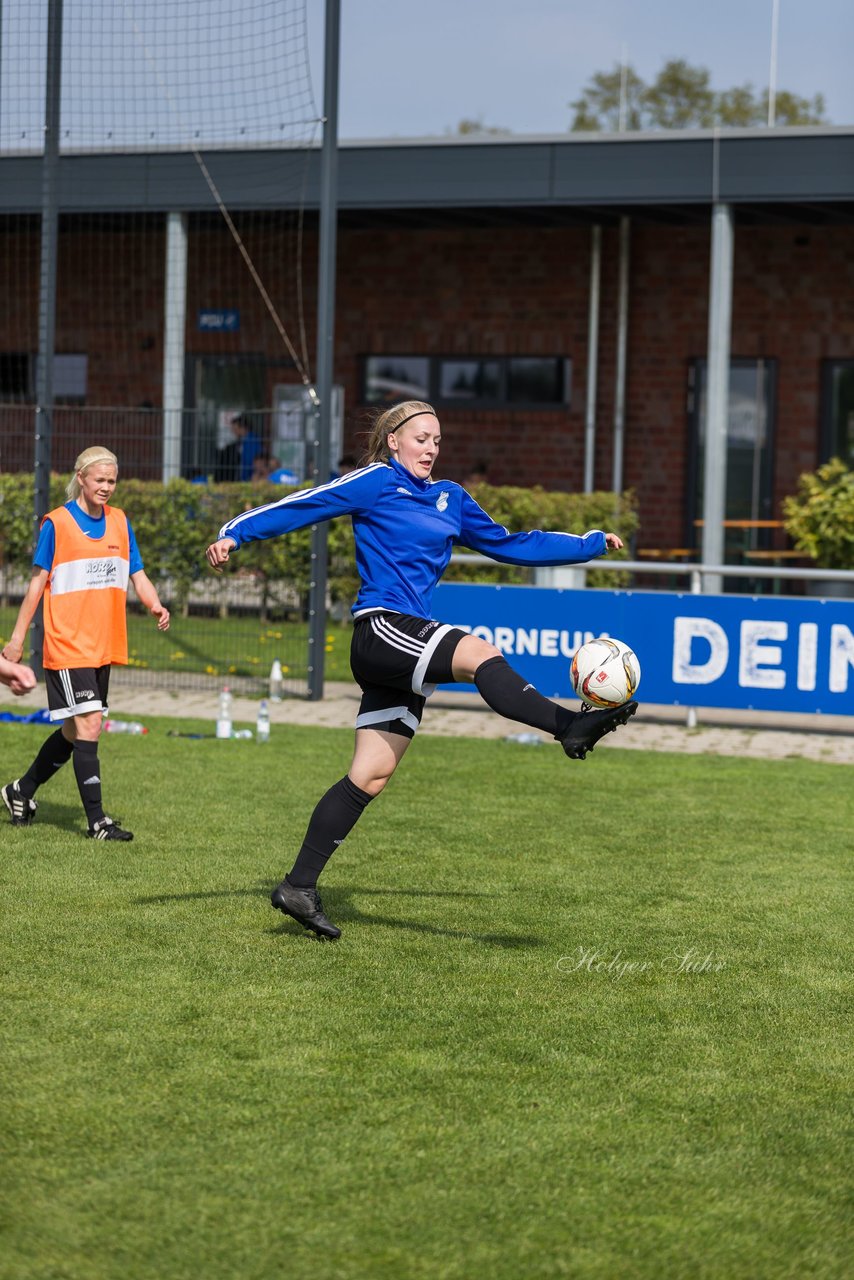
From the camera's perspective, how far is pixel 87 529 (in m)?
7.80

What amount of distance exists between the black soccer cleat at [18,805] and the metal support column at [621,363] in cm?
1365

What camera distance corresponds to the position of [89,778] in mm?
7656

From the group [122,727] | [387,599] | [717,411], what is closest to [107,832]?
[387,599]

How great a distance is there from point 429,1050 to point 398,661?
55.2 inches

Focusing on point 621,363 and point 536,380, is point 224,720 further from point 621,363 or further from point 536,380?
point 536,380

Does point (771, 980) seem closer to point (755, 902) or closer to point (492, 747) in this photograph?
point (755, 902)

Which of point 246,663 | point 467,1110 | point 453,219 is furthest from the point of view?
point 453,219

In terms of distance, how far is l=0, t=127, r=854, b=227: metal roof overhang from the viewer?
16266 mm

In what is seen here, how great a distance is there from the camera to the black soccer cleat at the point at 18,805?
795 centimetres

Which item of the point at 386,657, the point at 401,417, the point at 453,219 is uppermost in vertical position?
the point at 453,219

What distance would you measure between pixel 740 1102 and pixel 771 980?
127 centimetres

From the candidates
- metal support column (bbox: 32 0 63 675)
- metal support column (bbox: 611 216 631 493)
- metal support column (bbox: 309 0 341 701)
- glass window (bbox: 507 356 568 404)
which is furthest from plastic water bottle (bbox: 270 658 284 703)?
glass window (bbox: 507 356 568 404)

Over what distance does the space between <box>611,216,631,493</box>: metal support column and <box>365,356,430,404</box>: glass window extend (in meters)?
2.65

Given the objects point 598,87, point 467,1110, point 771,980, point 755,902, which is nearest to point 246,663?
point 755,902
